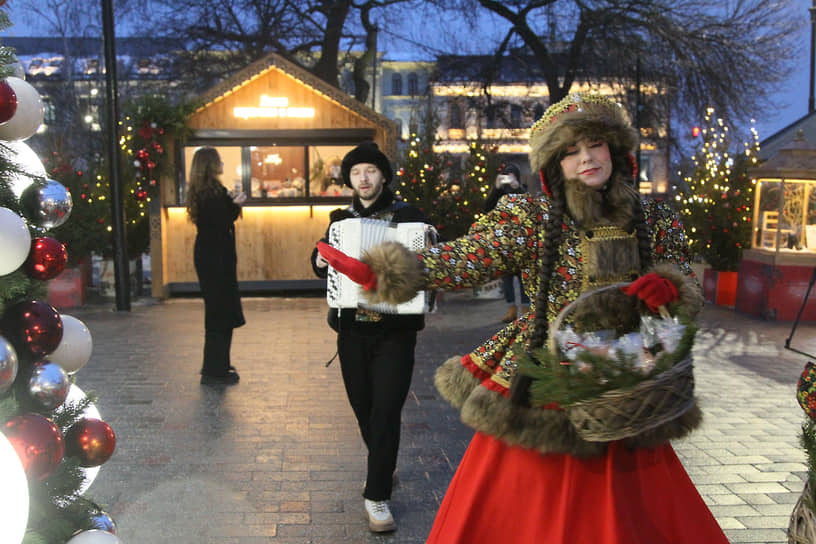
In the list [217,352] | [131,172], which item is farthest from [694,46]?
[217,352]

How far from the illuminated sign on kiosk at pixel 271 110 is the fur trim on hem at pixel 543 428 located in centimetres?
1225

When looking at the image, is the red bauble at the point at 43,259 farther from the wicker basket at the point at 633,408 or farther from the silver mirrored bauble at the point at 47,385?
the wicker basket at the point at 633,408

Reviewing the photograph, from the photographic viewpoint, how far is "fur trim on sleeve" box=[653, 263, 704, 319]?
285 centimetres

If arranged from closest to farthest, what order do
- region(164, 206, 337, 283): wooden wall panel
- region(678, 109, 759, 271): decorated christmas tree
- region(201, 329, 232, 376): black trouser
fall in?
1. region(201, 329, 232, 376): black trouser
2. region(678, 109, 759, 271): decorated christmas tree
3. region(164, 206, 337, 283): wooden wall panel

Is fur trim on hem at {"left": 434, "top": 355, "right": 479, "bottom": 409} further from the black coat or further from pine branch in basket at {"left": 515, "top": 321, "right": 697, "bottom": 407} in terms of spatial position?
the black coat

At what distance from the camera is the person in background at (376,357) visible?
439 centimetres

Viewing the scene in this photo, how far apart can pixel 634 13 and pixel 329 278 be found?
17.8 metres

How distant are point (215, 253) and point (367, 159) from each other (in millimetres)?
3081

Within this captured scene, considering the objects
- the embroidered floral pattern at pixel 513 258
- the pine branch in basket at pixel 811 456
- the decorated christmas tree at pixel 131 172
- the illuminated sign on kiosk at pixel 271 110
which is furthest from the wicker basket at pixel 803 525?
the illuminated sign on kiosk at pixel 271 110

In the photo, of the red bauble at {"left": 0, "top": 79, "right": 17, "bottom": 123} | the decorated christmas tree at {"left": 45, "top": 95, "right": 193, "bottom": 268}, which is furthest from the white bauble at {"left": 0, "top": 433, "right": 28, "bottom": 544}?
the decorated christmas tree at {"left": 45, "top": 95, "right": 193, "bottom": 268}

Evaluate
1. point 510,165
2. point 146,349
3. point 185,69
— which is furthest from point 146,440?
point 185,69

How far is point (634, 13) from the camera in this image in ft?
64.6

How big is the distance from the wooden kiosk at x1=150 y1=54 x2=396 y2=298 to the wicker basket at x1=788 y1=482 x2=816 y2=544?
11.9 m

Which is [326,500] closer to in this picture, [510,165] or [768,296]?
[510,165]
